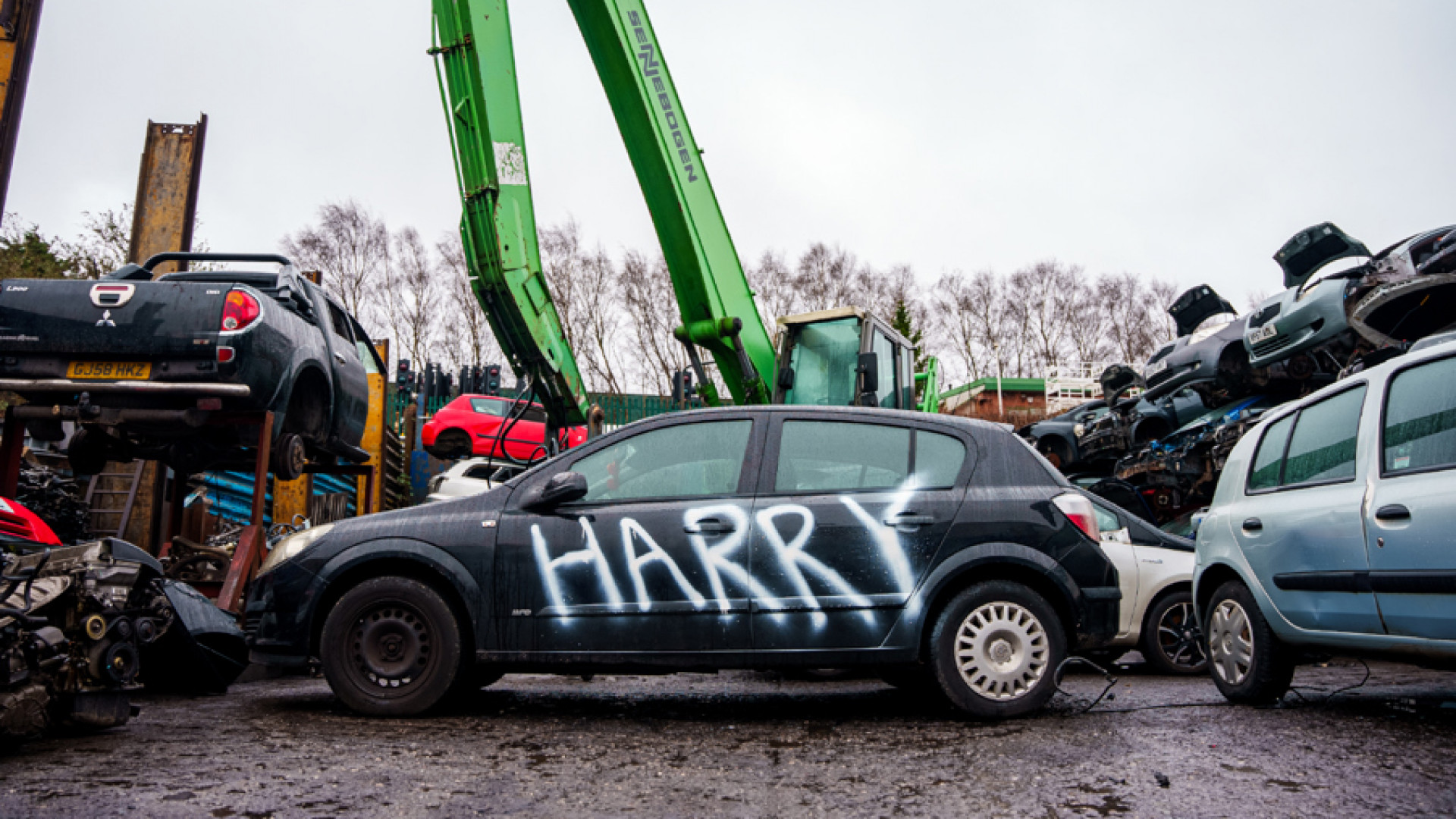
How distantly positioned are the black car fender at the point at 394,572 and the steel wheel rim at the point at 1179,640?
4.91 meters

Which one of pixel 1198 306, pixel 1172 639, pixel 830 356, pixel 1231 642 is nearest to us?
pixel 1231 642

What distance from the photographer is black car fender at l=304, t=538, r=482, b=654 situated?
4613 mm

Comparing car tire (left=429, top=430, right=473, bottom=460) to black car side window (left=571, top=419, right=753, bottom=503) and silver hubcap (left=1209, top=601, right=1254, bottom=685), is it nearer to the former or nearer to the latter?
black car side window (left=571, top=419, right=753, bottom=503)

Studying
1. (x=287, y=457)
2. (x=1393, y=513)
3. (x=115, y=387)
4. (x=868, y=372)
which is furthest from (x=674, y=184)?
(x=1393, y=513)

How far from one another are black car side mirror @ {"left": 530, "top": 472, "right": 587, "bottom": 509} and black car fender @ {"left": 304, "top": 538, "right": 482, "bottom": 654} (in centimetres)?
50

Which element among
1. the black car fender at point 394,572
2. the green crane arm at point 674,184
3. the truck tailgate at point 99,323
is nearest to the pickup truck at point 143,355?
the truck tailgate at point 99,323

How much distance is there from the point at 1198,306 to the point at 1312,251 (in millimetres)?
2912

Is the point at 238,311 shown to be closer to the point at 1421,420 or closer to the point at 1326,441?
the point at 1326,441

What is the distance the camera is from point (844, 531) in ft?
15.0

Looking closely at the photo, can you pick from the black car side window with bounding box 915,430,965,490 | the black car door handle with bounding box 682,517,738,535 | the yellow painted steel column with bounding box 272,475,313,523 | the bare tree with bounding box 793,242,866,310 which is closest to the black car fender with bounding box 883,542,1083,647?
the black car side window with bounding box 915,430,965,490

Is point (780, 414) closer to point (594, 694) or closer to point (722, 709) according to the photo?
point (722, 709)

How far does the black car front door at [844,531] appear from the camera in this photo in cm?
447

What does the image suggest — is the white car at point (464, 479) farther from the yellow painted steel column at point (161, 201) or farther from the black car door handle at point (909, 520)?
the black car door handle at point (909, 520)

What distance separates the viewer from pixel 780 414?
16.1 ft
